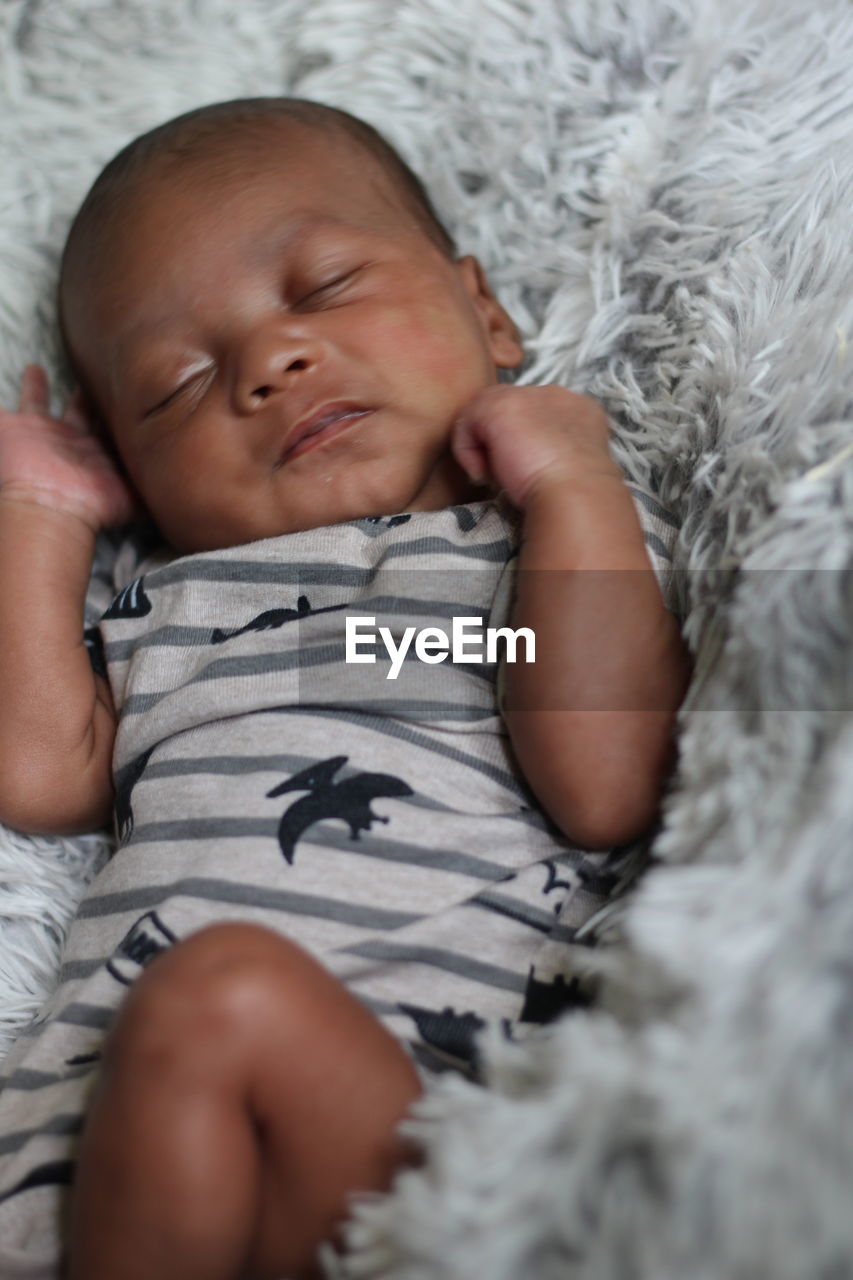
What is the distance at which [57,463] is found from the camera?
4.02 ft

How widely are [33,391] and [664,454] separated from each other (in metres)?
0.69

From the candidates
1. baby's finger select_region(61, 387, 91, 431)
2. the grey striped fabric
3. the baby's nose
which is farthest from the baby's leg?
baby's finger select_region(61, 387, 91, 431)

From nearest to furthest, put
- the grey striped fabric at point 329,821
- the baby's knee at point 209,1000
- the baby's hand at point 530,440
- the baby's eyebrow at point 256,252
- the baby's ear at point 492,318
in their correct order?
the baby's knee at point 209,1000
the grey striped fabric at point 329,821
the baby's hand at point 530,440
the baby's eyebrow at point 256,252
the baby's ear at point 492,318

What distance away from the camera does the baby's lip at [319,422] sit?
1.05 m

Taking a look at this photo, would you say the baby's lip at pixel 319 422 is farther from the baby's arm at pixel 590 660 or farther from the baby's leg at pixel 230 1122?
the baby's leg at pixel 230 1122

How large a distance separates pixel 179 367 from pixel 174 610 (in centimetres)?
24

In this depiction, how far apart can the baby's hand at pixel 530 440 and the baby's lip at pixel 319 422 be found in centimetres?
10

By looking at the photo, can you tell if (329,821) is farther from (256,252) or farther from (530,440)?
(256,252)

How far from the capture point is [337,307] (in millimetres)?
1103

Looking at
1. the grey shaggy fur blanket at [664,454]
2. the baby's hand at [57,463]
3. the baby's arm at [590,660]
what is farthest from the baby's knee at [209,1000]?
the baby's hand at [57,463]

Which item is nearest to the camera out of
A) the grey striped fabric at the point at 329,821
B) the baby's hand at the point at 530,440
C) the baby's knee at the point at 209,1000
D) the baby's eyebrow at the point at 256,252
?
the baby's knee at the point at 209,1000

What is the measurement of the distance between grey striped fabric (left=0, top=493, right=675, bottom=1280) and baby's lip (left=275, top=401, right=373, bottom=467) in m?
0.08

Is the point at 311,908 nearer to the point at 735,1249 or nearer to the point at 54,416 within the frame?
the point at 735,1249

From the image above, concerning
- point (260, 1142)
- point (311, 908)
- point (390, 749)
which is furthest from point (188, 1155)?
point (390, 749)
